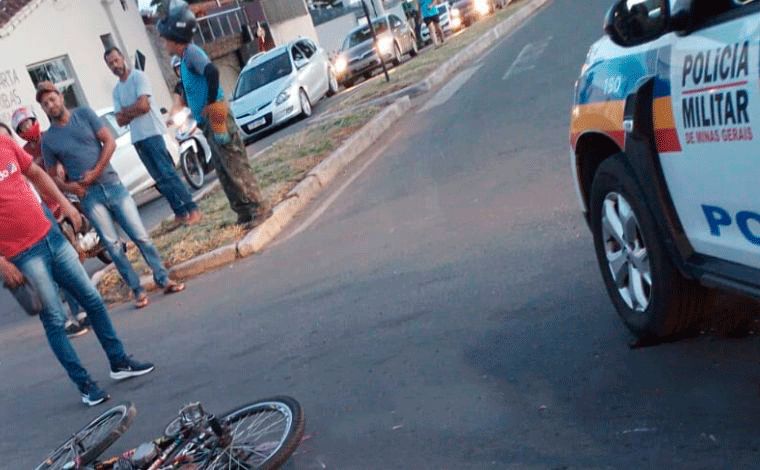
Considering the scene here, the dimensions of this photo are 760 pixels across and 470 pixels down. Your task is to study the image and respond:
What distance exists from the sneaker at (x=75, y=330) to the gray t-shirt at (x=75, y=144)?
4.68ft

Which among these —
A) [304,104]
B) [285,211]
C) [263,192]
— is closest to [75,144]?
[285,211]

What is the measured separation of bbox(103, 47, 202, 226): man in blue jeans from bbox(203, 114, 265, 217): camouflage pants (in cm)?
91

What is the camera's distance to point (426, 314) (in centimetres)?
559

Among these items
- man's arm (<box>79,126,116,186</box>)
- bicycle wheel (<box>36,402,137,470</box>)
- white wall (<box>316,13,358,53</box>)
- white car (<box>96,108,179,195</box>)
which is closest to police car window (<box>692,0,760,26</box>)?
bicycle wheel (<box>36,402,137,470</box>)

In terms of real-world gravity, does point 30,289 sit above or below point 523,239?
above

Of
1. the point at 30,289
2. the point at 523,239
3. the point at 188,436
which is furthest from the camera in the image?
the point at 523,239

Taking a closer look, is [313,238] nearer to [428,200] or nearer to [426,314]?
[428,200]

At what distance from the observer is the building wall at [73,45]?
24.5 metres

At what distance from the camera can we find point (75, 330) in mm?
8125

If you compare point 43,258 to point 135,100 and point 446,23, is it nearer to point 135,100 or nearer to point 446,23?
point 135,100

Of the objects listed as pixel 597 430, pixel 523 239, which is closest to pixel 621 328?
pixel 597 430

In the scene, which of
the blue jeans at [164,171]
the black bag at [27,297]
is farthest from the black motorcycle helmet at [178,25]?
the black bag at [27,297]

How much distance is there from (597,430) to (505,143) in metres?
6.57

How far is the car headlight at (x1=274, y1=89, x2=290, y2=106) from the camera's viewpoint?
20.8 m
